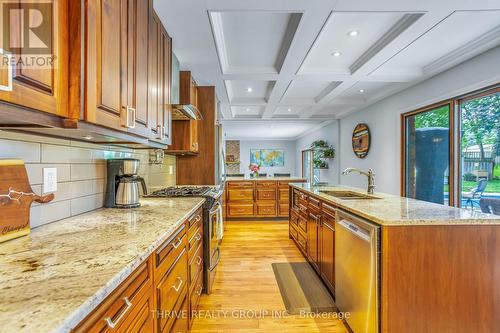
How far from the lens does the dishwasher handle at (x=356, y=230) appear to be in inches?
58.0

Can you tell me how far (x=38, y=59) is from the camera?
0.77 m

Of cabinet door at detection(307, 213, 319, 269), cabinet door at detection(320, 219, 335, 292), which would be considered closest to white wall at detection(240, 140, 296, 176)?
cabinet door at detection(307, 213, 319, 269)

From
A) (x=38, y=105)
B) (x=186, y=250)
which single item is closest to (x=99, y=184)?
(x=186, y=250)

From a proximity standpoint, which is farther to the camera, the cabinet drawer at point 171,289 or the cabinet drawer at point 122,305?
the cabinet drawer at point 171,289

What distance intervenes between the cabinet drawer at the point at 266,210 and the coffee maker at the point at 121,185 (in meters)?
3.37

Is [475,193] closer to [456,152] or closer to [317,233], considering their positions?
[456,152]

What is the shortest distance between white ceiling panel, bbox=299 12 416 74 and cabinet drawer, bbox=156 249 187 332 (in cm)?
216

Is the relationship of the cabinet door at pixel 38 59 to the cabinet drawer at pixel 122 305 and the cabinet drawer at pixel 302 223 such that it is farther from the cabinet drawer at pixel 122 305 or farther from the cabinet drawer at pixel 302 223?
the cabinet drawer at pixel 302 223

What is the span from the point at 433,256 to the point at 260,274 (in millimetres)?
1666

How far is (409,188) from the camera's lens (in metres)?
3.81

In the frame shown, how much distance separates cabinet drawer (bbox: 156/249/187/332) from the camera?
104cm

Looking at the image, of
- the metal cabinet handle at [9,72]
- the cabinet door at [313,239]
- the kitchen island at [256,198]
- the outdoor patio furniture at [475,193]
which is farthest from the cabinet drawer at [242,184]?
the metal cabinet handle at [9,72]

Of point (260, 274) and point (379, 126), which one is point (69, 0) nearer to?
point (260, 274)

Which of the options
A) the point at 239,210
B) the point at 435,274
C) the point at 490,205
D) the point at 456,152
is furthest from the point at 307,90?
the point at 435,274
